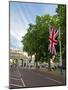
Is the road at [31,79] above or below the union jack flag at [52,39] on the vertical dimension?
below

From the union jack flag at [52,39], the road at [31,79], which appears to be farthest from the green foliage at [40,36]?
the road at [31,79]

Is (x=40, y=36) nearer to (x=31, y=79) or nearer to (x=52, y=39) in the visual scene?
(x=52, y=39)

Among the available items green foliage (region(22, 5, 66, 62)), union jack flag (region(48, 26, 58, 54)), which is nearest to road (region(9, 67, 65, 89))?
green foliage (region(22, 5, 66, 62))

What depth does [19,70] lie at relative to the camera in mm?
2900

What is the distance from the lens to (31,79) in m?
2.94

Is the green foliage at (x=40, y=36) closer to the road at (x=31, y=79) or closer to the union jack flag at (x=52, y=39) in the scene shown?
the union jack flag at (x=52, y=39)

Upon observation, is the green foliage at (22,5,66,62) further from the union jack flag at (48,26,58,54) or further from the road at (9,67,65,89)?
the road at (9,67,65,89)

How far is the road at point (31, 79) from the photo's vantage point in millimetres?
2869

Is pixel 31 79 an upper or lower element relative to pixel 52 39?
lower

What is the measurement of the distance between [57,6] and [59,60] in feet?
2.42

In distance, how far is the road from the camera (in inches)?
113

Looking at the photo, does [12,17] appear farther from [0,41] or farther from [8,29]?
[0,41]

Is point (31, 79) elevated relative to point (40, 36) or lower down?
lower down

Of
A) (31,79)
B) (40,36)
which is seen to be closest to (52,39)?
(40,36)
